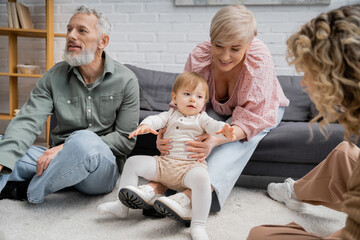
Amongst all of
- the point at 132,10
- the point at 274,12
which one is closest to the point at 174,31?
the point at 132,10

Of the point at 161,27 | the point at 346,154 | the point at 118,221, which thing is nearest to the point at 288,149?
the point at 346,154

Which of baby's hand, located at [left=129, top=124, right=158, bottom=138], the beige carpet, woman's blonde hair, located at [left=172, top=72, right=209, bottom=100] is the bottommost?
the beige carpet

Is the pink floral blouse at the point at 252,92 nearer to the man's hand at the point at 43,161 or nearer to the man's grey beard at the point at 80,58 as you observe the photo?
the man's grey beard at the point at 80,58

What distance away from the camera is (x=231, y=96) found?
1.63 m

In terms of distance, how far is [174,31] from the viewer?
304cm

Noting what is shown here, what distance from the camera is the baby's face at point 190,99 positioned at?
4.72 ft

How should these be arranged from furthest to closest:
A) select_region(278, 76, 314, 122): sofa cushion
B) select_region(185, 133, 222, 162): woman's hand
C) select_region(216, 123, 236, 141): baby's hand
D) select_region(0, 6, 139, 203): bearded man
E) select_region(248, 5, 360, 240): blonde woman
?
select_region(278, 76, 314, 122): sofa cushion < select_region(0, 6, 139, 203): bearded man < select_region(185, 133, 222, 162): woman's hand < select_region(216, 123, 236, 141): baby's hand < select_region(248, 5, 360, 240): blonde woman

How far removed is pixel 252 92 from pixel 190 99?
0.32 m

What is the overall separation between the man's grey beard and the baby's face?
A: 0.55 meters

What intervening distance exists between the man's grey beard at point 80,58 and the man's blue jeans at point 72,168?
0.40 meters

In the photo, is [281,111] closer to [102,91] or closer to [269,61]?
[269,61]

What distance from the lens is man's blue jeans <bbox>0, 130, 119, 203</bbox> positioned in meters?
1.42

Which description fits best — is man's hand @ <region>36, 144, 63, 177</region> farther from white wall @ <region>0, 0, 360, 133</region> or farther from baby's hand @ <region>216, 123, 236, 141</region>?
white wall @ <region>0, 0, 360, 133</region>

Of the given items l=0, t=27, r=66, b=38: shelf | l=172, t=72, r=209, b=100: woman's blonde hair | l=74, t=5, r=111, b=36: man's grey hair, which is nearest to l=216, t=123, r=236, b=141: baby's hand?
l=172, t=72, r=209, b=100: woman's blonde hair
